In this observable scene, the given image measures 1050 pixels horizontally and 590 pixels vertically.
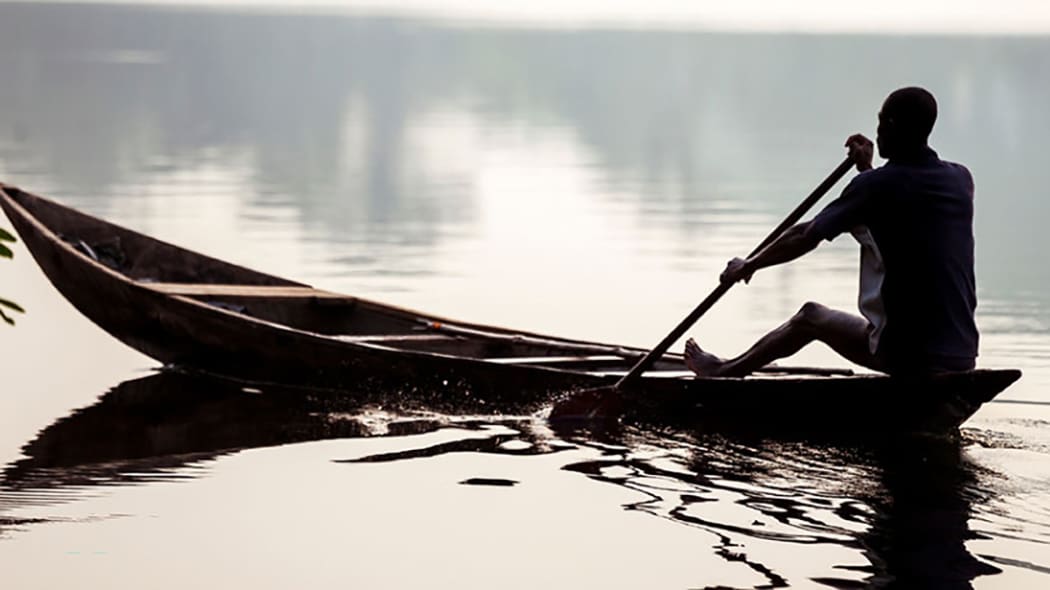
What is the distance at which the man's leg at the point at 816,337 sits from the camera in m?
8.25

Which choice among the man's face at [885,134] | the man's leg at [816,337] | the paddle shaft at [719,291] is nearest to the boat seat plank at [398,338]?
the paddle shaft at [719,291]

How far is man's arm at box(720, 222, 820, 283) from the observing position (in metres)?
8.10

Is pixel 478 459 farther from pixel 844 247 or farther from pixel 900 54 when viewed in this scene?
pixel 900 54

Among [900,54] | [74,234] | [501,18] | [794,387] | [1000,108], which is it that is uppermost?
[501,18]

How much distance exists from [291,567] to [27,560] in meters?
0.81

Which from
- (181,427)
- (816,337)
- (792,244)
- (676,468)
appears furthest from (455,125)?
(676,468)

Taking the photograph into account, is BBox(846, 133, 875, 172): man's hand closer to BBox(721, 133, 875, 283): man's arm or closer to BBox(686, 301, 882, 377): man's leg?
BBox(721, 133, 875, 283): man's arm

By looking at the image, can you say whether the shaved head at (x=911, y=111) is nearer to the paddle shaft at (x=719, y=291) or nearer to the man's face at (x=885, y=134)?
the man's face at (x=885, y=134)

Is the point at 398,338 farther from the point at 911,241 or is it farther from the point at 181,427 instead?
the point at 911,241

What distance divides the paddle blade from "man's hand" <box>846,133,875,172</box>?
130cm

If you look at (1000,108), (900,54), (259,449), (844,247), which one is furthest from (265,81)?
(259,449)

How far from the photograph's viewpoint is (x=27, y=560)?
6801mm

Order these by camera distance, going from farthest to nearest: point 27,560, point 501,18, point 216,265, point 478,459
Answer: point 501,18 → point 216,265 → point 478,459 → point 27,560

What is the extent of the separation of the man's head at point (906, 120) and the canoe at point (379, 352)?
850mm
